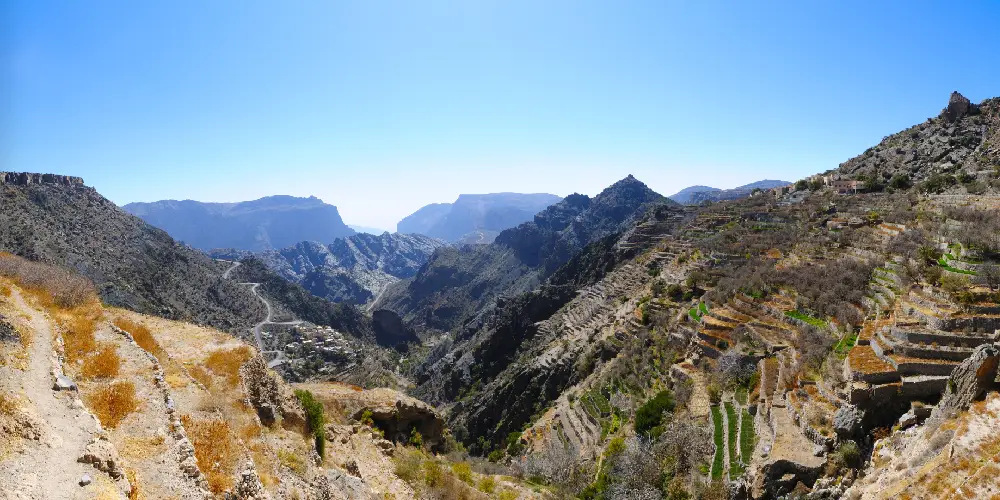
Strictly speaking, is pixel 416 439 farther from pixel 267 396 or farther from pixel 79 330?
pixel 79 330

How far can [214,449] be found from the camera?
29.3 ft

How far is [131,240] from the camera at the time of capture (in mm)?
75625

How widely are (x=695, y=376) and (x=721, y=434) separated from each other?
23.5 ft

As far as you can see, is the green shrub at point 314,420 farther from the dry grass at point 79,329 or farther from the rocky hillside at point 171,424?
the dry grass at point 79,329

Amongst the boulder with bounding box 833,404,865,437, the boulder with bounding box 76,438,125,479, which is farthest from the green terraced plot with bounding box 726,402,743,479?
the boulder with bounding box 76,438,125,479

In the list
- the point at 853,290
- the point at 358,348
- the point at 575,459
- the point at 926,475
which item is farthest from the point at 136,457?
the point at 358,348

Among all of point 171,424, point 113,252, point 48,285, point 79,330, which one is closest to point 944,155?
point 171,424

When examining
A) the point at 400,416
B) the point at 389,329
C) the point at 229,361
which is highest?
the point at 229,361

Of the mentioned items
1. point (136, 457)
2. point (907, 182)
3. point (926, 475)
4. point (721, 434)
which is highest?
point (907, 182)

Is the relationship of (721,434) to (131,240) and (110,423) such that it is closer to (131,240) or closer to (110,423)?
(110,423)

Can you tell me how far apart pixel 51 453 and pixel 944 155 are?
89.2m

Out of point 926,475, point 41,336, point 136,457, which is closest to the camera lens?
point 136,457

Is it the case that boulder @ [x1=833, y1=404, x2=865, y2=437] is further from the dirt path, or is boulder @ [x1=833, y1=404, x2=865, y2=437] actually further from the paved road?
the paved road

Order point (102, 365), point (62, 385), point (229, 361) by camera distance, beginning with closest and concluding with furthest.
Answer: point (62, 385), point (102, 365), point (229, 361)
